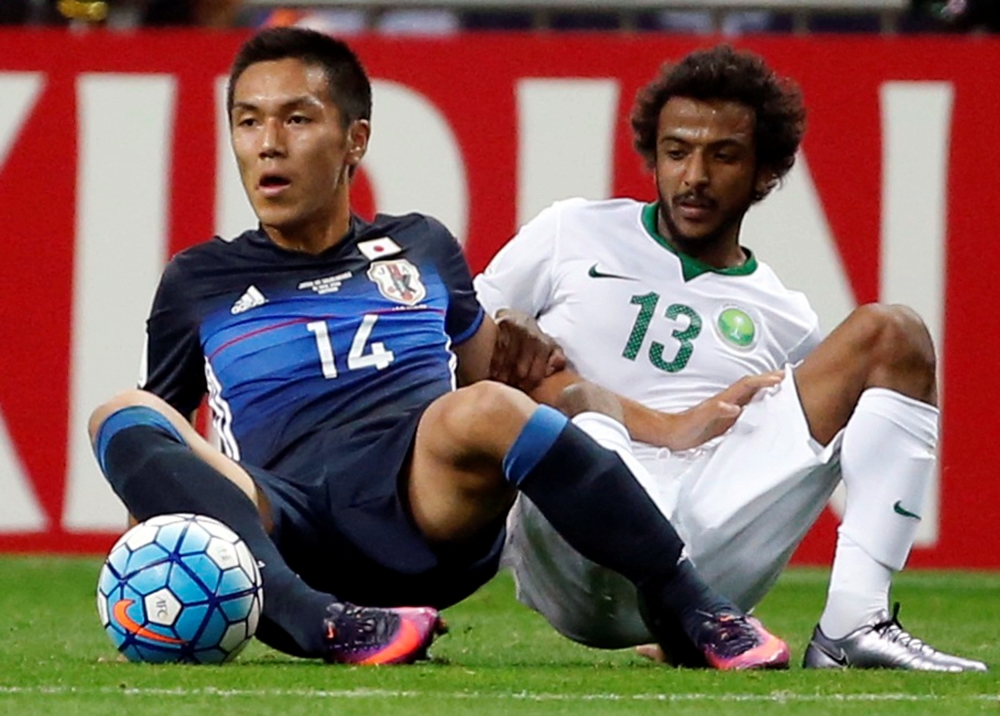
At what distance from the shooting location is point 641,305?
200 inches

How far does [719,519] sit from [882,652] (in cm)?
47

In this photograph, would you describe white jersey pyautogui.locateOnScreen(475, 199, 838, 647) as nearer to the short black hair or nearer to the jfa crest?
the jfa crest

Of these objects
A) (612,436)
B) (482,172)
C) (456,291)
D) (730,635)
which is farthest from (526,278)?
(482,172)

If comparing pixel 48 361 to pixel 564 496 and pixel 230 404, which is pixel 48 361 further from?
pixel 564 496

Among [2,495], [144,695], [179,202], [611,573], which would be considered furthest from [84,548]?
[144,695]

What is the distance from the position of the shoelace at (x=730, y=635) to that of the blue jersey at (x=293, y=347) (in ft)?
2.49

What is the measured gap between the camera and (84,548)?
803 centimetres

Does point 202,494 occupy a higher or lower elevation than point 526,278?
lower

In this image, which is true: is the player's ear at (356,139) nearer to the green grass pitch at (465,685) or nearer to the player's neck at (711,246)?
the player's neck at (711,246)

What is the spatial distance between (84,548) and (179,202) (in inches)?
48.4

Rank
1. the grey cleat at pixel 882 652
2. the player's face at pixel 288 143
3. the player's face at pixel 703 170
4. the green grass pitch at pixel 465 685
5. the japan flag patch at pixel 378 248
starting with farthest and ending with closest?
the player's face at pixel 703 170 → the japan flag patch at pixel 378 248 → the player's face at pixel 288 143 → the grey cleat at pixel 882 652 → the green grass pitch at pixel 465 685

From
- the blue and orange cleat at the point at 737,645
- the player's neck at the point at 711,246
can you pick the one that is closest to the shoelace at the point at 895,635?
the blue and orange cleat at the point at 737,645

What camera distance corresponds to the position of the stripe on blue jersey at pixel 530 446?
427cm

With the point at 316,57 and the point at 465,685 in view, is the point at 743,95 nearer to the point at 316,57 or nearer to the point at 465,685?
the point at 316,57
